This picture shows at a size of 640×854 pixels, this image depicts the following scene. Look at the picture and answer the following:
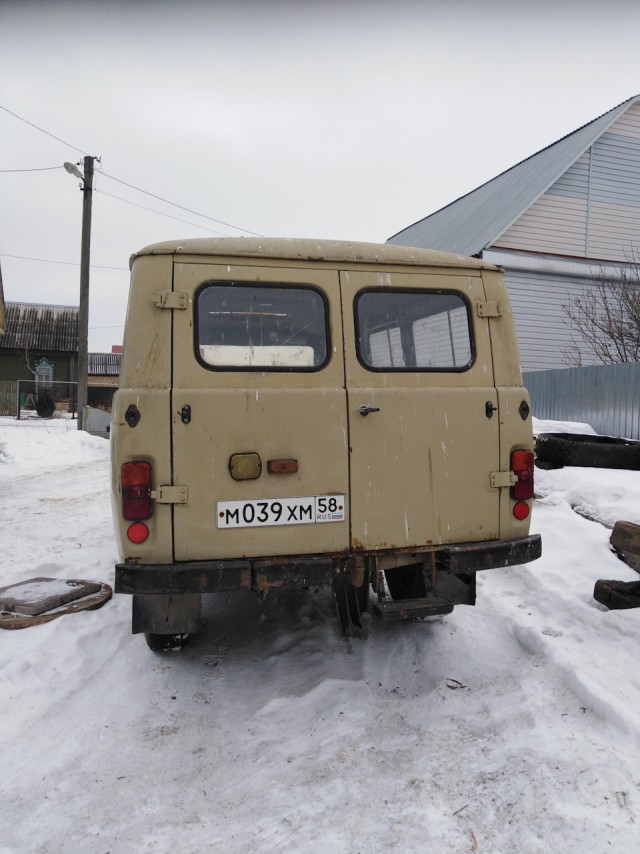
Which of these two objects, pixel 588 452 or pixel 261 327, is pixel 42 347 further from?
pixel 261 327

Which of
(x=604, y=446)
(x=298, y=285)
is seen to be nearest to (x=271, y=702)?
(x=298, y=285)

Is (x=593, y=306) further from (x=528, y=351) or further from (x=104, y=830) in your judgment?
(x=104, y=830)

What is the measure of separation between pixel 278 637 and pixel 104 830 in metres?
1.76

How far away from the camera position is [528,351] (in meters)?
15.6

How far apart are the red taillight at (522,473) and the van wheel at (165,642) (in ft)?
7.35

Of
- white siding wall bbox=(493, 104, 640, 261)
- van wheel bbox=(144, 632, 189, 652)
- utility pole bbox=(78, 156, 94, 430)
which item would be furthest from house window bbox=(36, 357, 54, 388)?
van wheel bbox=(144, 632, 189, 652)

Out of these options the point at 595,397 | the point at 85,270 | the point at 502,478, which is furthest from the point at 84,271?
the point at 502,478

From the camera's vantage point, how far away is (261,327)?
3.04 metres

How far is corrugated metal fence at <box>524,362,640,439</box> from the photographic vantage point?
10.2 meters

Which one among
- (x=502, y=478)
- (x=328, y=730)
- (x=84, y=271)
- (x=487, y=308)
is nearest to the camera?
(x=328, y=730)

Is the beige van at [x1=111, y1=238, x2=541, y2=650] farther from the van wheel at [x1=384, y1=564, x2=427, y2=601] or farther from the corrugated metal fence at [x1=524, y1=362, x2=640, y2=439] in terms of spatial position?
the corrugated metal fence at [x1=524, y1=362, x2=640, y2=439]

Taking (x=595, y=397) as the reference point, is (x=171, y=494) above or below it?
below

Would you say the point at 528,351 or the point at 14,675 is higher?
the point at 528,351

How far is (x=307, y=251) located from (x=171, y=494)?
58.7 inches
